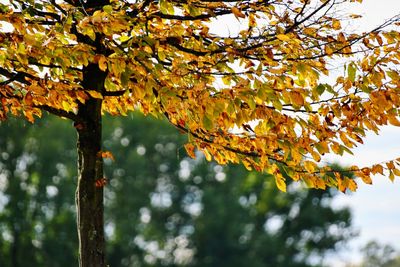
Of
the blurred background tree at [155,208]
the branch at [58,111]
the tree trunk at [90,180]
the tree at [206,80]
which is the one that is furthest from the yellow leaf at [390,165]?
the blurred background tree at [155,208]

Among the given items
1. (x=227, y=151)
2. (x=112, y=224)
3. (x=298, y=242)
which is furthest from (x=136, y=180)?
(x=227, y=151)

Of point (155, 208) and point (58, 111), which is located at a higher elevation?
point (155, 208)

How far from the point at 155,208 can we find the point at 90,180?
124 feet

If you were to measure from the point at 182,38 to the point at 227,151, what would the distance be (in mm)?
1660

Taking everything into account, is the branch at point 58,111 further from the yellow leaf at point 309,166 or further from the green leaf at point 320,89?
the green leaf at point 320,89

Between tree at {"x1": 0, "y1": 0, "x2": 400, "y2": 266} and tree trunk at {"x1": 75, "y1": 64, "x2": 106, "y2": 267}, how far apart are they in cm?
1

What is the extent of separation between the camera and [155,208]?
47.9 m

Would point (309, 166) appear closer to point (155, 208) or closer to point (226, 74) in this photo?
point (226, 74)

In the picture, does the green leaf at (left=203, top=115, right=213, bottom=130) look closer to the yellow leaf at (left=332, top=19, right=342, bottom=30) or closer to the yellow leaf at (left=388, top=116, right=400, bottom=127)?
the yellow leaf at (left=388, top=116, right=400, bottom=127)

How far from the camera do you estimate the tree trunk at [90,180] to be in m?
10.1

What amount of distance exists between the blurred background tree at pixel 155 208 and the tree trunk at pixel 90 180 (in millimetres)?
30787

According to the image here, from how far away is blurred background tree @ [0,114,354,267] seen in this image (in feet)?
138

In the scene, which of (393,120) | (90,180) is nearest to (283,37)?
(393,120)

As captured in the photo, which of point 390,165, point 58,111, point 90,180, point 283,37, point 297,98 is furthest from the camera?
point 90,180
